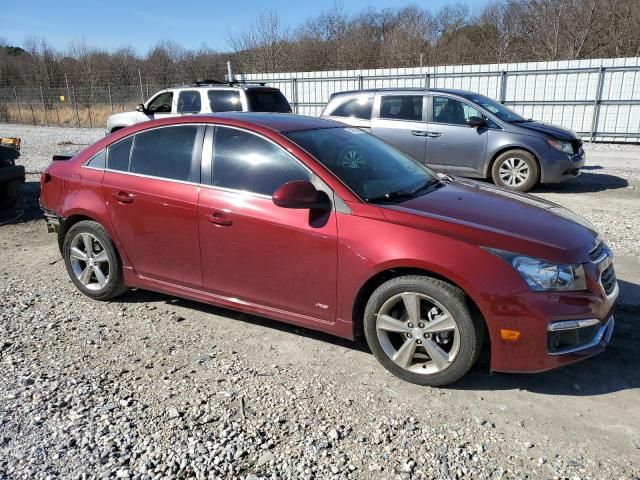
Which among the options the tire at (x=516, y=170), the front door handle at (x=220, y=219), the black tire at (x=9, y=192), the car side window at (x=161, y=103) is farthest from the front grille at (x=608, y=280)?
the car side window at (x=161, y=103)

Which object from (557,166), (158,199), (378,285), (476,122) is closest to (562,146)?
(557,166)

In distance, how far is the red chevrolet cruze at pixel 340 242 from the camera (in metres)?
Answer: 3.04

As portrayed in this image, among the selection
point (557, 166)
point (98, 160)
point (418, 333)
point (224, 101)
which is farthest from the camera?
point (224, 101)

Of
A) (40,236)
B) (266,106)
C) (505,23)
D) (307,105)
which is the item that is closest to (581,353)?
(40,236)

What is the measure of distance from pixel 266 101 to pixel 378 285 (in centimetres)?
897

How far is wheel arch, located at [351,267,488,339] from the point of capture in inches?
122

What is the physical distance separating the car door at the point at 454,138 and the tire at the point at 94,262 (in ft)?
21.7

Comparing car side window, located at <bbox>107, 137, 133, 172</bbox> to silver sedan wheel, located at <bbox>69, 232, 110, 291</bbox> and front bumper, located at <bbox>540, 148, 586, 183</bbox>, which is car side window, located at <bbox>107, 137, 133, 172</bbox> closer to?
silver sedan wheel, located at <bbox>69, 232, 110, 291</bbox>

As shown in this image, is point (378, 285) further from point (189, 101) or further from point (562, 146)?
point (189, 101)

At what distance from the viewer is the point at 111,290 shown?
4605 millimetres

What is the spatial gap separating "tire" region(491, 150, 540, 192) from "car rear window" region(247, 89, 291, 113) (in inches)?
196

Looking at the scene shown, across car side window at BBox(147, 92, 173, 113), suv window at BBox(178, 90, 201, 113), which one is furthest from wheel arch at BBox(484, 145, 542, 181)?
car side window at BBox(147, 92, 173, 113)

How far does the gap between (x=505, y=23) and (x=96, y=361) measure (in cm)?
3041

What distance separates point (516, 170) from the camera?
923 cm
